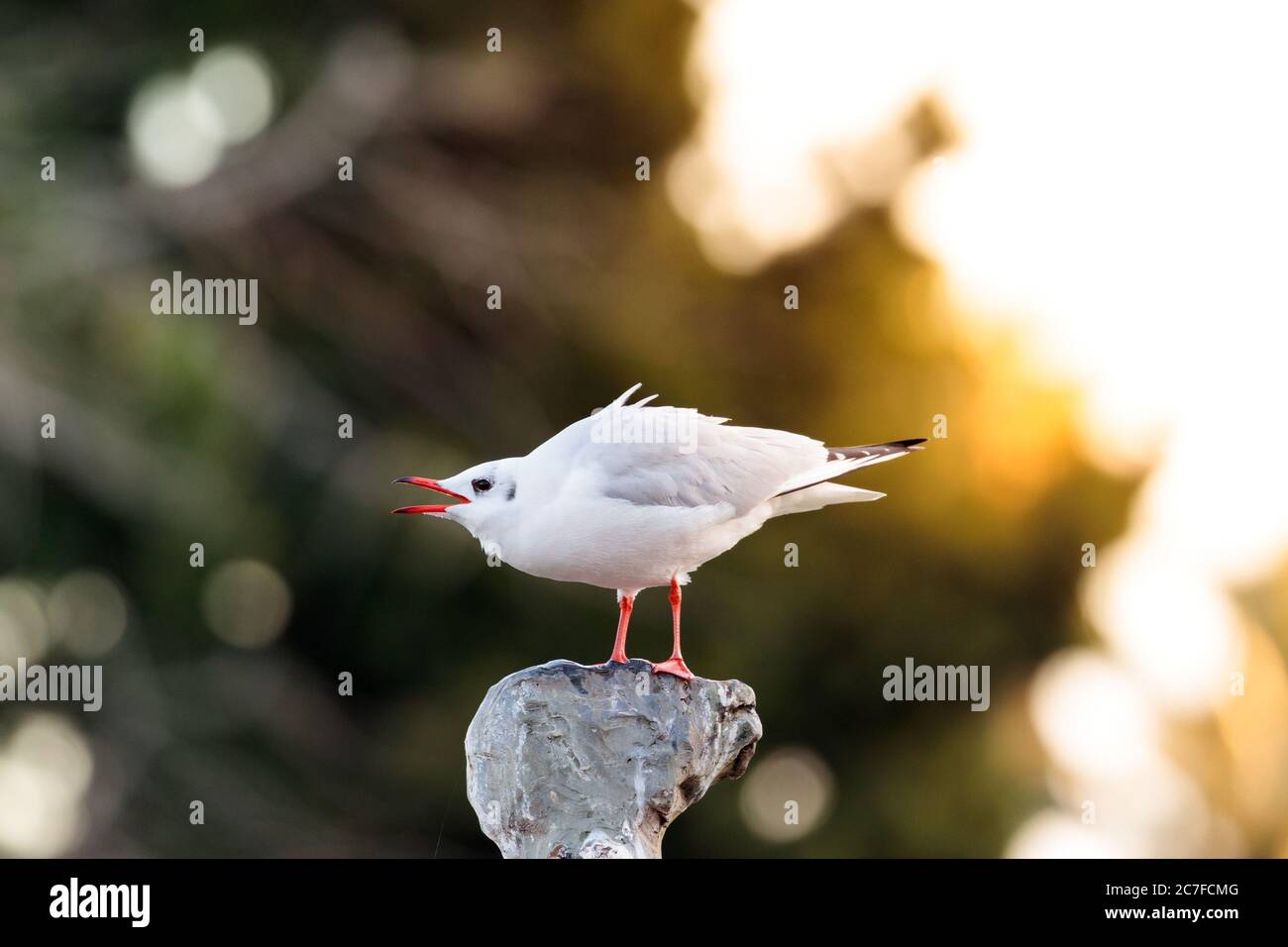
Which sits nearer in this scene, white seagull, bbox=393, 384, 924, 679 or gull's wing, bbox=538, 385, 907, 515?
white seagull, bbox=393, 384, 924, 679

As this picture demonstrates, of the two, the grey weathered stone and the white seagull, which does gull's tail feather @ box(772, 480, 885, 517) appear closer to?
the white seagull

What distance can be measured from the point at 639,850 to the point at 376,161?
531 cm

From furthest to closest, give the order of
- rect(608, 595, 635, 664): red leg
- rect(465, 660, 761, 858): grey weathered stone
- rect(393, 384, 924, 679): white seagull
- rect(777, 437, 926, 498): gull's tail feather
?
rect(777, 437, 926, 498): gull's tail feather, rect(608, 595, 635, 664): red leg, rect(393, 384, 924, 679): white seagull, rect(465, 660, 761, 858): grey weathered stone

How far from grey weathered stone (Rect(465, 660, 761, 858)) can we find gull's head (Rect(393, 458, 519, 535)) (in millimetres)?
383

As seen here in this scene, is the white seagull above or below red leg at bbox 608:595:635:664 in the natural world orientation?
above

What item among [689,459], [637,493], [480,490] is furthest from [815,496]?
[480,490]

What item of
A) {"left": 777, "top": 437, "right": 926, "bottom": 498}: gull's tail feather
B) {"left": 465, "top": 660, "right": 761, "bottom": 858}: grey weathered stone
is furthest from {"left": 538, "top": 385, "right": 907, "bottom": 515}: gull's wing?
{"left": 465, "top": 660, "right": 761, "bottom": 858}: grey weathered stone

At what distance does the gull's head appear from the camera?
381cm

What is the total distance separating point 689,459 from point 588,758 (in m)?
0.81

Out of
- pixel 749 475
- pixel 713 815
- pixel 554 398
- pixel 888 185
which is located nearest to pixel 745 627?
pixel 713 815

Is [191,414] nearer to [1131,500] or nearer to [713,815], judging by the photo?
[713,815]

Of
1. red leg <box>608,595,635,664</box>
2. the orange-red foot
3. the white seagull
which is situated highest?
the white seagull

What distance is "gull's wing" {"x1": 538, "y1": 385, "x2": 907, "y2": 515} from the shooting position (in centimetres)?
392

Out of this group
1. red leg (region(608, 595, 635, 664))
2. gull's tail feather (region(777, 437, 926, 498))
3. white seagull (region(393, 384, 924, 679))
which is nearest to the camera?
white seagull (region(393, 384, 924, 679))
